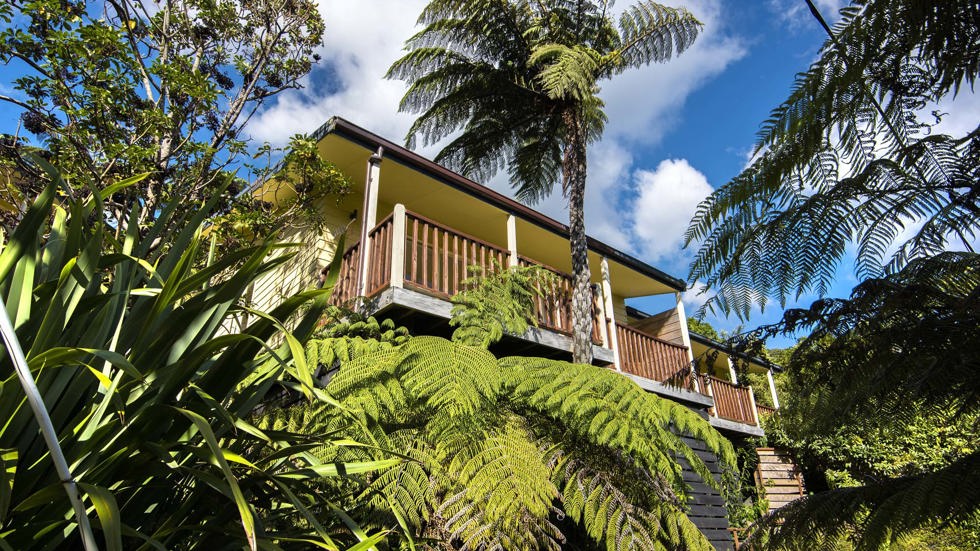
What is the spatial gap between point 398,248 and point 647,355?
554 centimetres

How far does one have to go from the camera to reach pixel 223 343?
5.40 ft

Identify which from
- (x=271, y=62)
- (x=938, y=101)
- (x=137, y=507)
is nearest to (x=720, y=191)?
(x=938, y=101)

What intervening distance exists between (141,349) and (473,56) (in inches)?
307

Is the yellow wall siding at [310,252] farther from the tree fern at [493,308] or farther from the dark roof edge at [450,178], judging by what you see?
the tree fern at [493,308]

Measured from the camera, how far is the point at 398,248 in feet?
19.5

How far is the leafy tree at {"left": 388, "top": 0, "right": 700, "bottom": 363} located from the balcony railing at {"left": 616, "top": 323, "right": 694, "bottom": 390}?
2.20 metres

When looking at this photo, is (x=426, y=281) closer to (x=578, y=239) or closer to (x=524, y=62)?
(x=578, y=239)

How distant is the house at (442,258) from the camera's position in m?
6.21

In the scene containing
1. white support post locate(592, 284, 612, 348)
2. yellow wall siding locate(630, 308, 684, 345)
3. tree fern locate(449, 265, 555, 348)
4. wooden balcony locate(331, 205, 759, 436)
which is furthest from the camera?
yellow wall siding locate(630, 308, 684, 345)

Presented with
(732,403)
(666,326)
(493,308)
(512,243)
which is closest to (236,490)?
(493,308)

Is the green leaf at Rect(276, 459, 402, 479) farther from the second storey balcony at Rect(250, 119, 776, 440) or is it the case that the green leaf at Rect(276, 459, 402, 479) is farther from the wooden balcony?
the second storey balcony at Rect(250, 119, 776, 440)

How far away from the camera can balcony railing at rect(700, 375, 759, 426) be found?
12667 millimetres

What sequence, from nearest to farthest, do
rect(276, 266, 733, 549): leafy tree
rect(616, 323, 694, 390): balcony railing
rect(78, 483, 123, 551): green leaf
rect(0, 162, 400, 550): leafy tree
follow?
rect(78, 483, 123, 551): green leaf → rect(0, 162, 400, 550): leafy tree → rect(276, 266, 733, 549): leafy tree → rect(616, 323, 694, 390): balcony railing

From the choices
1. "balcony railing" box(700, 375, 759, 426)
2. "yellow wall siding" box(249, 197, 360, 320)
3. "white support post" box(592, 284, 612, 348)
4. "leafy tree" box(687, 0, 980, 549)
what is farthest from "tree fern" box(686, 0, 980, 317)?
"balcony railing" box(700, 375, 759, 426)
